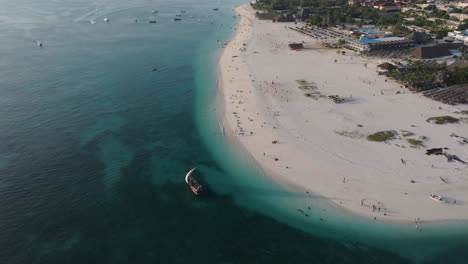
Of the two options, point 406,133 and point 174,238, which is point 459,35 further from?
point 174,238

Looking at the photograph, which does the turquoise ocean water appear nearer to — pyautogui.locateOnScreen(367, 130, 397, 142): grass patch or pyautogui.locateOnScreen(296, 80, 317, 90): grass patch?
pyautogui.locateOnScreen(367, 130, 397, 142): grass patch

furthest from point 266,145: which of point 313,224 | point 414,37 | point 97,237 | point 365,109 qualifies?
point 414,37

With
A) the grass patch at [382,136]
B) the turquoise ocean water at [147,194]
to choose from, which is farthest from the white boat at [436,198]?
the grass patch at [382,136]

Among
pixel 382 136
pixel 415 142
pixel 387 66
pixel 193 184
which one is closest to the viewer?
pixel 193 184

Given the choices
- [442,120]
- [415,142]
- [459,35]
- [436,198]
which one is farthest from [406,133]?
[459,35]

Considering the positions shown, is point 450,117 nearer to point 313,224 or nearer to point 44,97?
point 313,224

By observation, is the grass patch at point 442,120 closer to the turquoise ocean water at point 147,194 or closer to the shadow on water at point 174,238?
the turquoise ocean water at point 147,194
